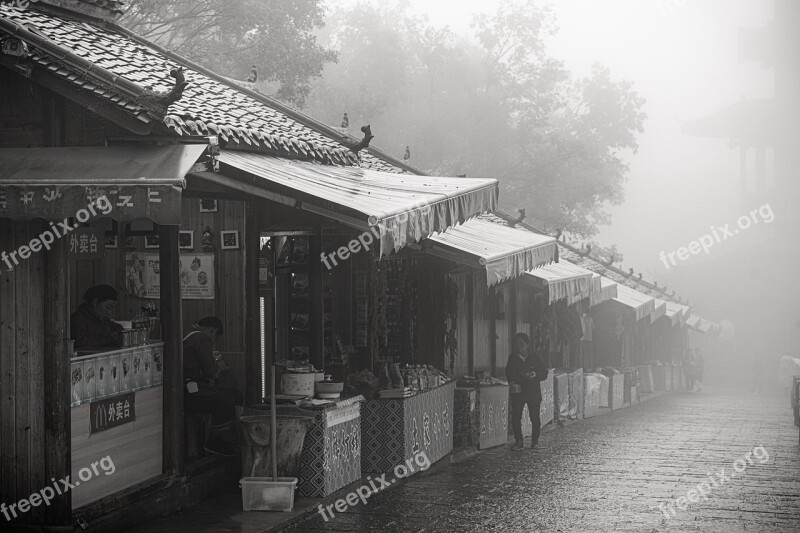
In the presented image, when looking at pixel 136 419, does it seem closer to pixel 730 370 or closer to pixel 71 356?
pixel 71 356

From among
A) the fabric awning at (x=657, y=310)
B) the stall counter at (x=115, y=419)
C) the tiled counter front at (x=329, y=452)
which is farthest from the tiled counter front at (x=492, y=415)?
the fabric awning at (x=657, y=310)

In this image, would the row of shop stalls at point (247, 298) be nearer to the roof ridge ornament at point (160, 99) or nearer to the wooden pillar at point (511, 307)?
the roof ridge ornament at point (160, 99)

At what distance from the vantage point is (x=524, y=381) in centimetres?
1645

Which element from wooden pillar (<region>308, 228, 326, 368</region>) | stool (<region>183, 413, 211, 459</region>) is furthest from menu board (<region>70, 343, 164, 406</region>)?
wooden pillar (<region>308, 228, 326, 368</region>)

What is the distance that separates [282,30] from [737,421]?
51.7ft

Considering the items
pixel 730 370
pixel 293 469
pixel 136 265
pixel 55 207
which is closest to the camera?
pixel 55 207

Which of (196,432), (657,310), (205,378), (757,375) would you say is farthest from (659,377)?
(205,378)

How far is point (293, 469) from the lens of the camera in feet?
34.2

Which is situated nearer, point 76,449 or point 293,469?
point 76,449

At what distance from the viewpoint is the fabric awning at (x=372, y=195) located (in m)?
9.87

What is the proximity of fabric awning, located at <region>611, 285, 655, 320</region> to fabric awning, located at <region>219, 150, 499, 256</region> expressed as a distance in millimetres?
16057

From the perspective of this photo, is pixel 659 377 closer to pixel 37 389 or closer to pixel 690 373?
pixel 690 373

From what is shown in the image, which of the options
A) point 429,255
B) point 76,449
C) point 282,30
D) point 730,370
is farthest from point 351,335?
point 730,370

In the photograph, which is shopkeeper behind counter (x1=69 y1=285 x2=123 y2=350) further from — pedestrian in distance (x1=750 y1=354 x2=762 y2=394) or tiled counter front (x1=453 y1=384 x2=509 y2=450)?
pedestrian in distance (x1=750 y1=354 x2=762 y2=394)
